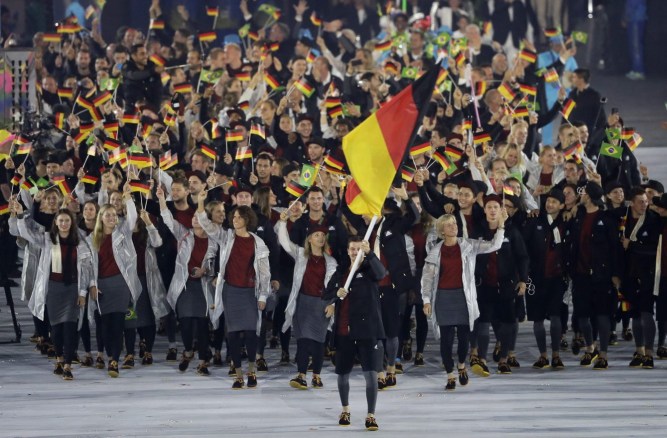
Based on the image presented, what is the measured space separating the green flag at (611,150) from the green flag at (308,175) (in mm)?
3733

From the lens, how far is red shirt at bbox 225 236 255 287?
16.5 metres

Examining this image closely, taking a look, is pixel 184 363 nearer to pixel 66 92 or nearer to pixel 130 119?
pixel 130 119

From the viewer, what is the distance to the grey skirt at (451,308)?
16.2 m

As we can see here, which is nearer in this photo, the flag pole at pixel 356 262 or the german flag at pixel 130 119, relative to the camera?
the flag pole at pixel 356 262

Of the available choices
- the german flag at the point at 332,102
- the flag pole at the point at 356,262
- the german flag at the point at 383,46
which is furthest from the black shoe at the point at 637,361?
the german flag at the point at 383,46

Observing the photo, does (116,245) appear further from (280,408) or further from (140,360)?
(280,408)

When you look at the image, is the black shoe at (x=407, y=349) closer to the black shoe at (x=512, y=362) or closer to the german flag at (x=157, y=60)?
the black shoe at (x=512, y=362)

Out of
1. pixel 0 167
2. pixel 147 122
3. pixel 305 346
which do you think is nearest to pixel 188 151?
pixel 147 122

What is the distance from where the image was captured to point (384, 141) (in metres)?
14.9

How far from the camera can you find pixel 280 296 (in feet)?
58.7

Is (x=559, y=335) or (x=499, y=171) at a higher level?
(x=499, y=171)

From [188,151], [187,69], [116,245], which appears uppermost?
[187,69]

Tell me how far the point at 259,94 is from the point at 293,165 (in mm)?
5702

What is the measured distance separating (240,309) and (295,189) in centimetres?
179
